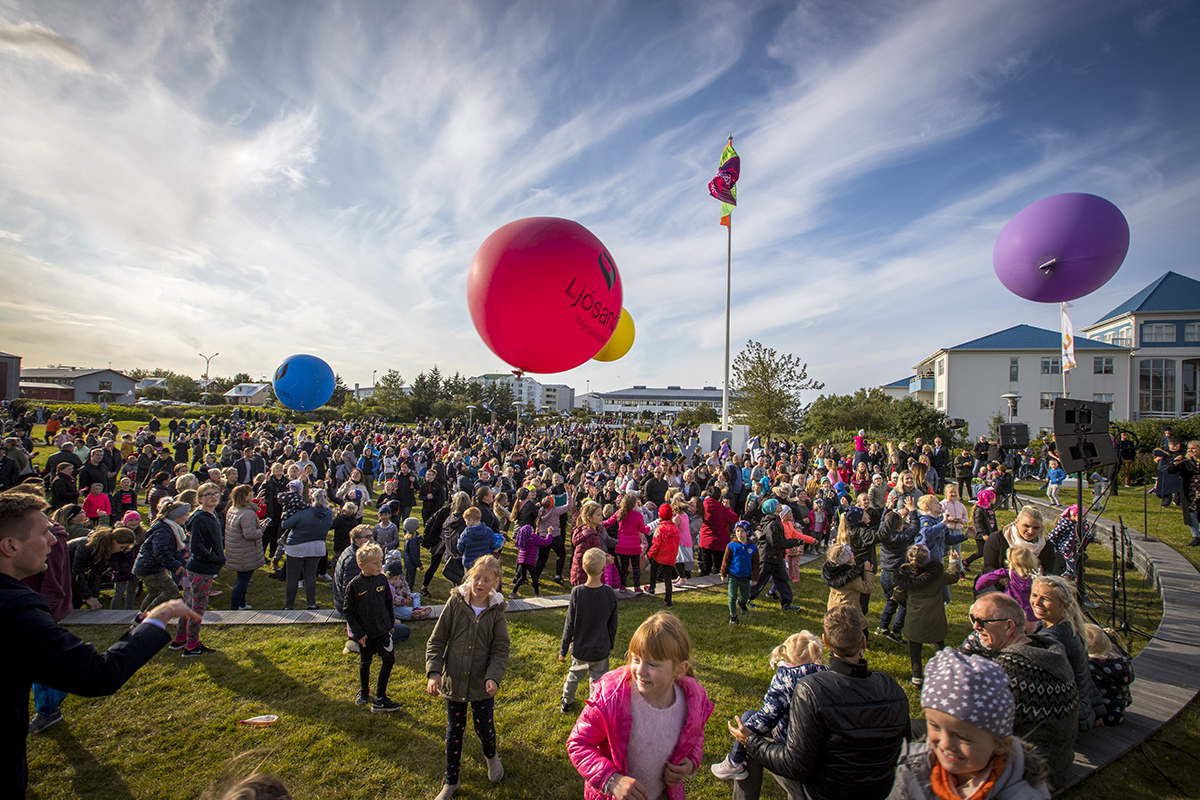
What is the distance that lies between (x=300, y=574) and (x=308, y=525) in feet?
2.54

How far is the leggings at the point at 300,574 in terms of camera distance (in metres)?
6.53

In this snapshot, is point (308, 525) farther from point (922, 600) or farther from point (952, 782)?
point (922, 600)

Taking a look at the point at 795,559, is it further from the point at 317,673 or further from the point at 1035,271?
the point at 317,673

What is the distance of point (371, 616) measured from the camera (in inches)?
171

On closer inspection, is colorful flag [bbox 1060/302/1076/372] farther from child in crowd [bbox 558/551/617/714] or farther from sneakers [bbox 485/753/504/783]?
sneakers [bbox 485/753/504/783]

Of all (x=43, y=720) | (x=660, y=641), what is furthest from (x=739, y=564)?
(x=43, y=720)

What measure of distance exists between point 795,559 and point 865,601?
175cm

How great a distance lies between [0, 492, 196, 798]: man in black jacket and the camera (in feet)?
5.79

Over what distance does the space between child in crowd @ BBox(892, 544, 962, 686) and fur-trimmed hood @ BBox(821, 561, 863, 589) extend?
1.34ft

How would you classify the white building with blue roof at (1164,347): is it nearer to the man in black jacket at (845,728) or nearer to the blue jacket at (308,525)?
the man in black jacket at (845,728)

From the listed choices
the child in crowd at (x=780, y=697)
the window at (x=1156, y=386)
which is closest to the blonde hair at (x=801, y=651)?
the child in crowd at (x=780, y=697)

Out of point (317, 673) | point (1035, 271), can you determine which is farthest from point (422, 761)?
point (1035, 271)

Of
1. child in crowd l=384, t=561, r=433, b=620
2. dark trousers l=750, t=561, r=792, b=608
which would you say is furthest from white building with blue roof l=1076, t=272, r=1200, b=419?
child in crowd l=384, t=561, r=433, b=620

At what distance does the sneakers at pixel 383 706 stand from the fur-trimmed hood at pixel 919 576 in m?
5.13
